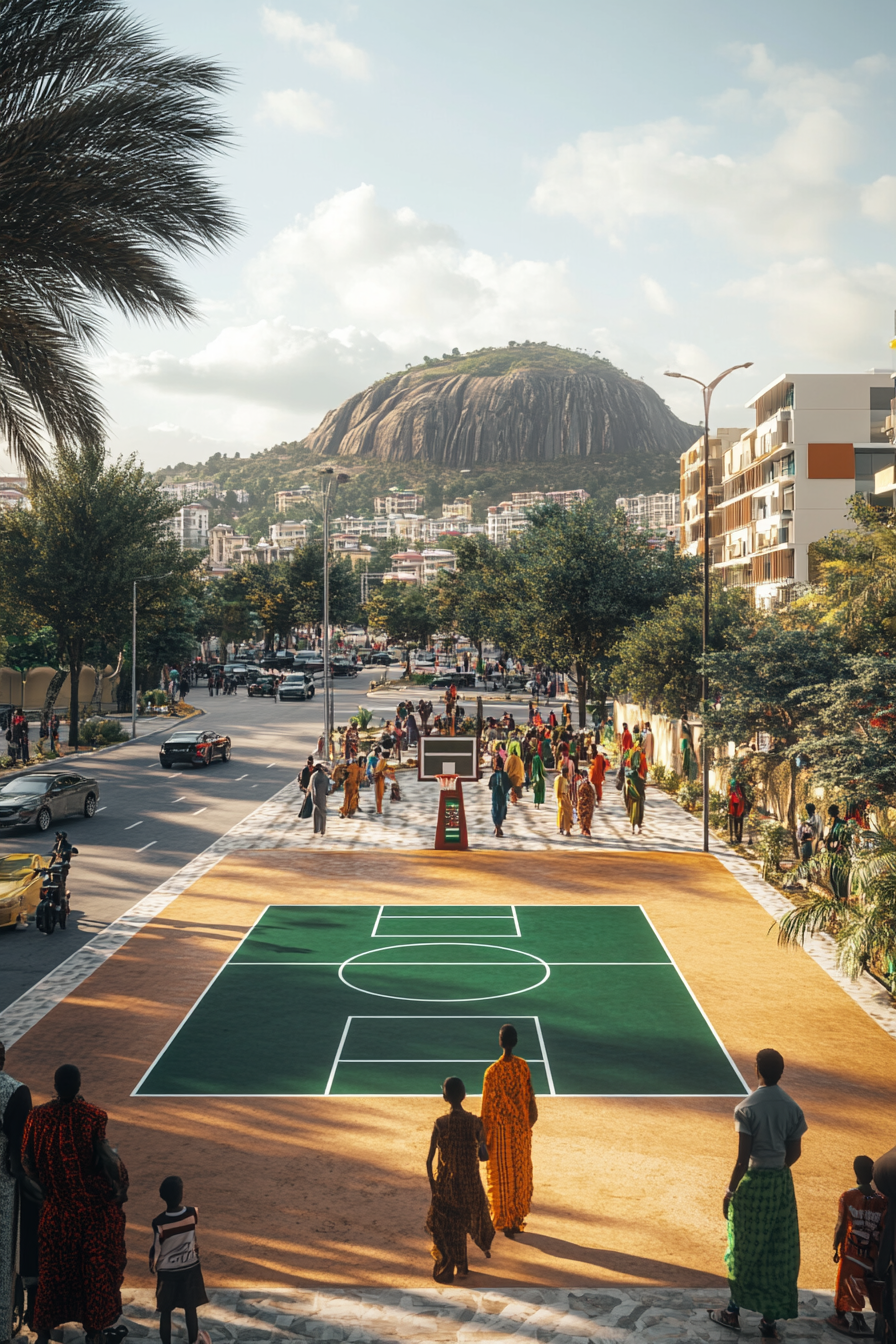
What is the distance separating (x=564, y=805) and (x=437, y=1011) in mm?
12172

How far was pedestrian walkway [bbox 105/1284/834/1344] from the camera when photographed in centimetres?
701

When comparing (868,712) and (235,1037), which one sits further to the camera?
(868,712)

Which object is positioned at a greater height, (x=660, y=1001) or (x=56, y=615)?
(x=56, y=615)

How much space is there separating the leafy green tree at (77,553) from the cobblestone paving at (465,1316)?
38.4 m

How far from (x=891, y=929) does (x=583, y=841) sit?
13.1 metres

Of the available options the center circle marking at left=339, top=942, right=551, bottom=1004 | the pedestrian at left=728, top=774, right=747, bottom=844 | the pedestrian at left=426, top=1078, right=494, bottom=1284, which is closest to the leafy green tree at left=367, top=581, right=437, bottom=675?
the pedestrian at left=728, top=774, right=747, bottom=844

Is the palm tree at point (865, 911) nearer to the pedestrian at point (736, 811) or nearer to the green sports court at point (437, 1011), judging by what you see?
the green sports court at point (437, 1011)

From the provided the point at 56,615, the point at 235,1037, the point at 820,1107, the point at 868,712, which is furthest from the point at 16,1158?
the point at 56,615

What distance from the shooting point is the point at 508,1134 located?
8.32 metres

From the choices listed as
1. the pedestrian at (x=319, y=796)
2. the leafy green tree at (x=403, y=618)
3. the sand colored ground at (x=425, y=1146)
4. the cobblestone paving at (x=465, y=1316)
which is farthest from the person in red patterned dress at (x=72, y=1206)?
the leafy green tree at (x=403, y=618)

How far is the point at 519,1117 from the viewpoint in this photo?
8.33m

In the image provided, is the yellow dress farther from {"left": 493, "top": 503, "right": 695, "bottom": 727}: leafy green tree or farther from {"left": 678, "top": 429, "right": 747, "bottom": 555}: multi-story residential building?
{"left": 678, "top": 429, "right": 747, "bottom": 555}: multi-story residential building

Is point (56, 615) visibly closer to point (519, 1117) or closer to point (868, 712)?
point (868, 712)

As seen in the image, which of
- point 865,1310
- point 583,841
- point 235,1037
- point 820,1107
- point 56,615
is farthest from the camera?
point 56,615
